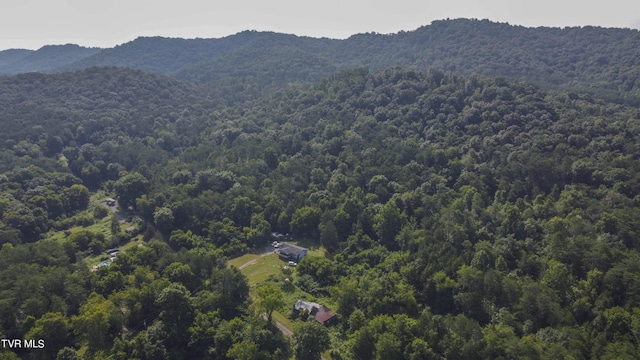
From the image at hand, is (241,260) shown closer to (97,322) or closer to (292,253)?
(292,253)

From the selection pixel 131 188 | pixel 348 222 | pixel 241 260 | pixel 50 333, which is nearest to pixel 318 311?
pixel 241 260

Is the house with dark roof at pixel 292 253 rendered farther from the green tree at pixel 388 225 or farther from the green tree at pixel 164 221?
the green tree at pixel 164 221

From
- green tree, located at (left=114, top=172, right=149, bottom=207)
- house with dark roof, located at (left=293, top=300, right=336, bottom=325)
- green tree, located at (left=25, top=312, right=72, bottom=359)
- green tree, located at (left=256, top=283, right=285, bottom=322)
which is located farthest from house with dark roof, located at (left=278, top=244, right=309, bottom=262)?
green tree, located at (left=114, top=172, right=149, bottom=207)

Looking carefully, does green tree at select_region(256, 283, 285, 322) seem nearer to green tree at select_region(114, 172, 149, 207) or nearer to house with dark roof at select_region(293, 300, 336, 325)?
house with dark roof at select_region(293, 300, 336, 325)

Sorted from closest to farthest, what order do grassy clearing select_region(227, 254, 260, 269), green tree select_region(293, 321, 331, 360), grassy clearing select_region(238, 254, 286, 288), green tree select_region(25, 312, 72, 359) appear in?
green tree select_region(25, 312, 72, 359), green tree select_region(293, 321, 331, 360), grassy clearing select_region(238, 254, 286, 288), grassy clearing select_region(227, 254, 260, 269)

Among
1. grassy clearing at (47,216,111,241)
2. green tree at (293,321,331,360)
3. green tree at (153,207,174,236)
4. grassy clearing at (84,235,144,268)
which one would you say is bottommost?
grassy clearing at (84,235,144,268)

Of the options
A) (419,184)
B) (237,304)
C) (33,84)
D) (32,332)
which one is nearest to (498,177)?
(419,184)

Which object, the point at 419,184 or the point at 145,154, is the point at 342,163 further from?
the point at 145,154
